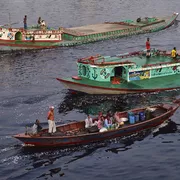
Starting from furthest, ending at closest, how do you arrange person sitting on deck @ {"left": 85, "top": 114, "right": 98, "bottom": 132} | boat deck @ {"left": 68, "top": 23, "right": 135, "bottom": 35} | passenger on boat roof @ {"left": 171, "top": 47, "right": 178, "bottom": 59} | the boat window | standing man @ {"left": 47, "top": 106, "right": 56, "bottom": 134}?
boat deck @ {"left": 68, "top": 23, "right": 135, "bottom": 35} < passenger on boat roof @ {"left": 171, "top": 47, "right": 178, "bottom": 59} < the boat window < person sitting on deck @ {"left": 85, "top": 114, "right": 98, "bottom": 132} < standing man @ {"left": 47, "top": 106, "right": 56, "bottom": 134}

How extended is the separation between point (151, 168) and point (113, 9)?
71.8 metres

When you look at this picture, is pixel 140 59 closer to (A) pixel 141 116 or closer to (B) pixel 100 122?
(A) pixel 141 116

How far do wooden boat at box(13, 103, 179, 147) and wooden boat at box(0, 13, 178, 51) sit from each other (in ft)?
100

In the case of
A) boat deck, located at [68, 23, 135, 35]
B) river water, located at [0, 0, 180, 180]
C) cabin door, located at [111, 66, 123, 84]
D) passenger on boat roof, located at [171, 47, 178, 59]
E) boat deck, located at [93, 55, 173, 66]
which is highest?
boat deck, located at [68, 23, 135, 35]

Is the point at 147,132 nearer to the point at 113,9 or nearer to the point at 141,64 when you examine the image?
the point at 141,64

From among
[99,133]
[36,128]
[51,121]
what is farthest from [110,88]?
[36,128]

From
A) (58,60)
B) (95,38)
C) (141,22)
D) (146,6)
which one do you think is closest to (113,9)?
(146,6)

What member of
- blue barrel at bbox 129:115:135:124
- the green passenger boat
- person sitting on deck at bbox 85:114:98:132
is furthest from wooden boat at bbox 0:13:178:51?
person sitting on deck at bbox 85:114:98:132

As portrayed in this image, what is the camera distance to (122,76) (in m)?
42.8

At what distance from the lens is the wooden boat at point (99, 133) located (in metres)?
30.4

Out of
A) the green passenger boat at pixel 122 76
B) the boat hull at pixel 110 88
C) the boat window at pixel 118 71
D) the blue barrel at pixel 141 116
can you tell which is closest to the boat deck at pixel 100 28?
the boat window at pixel 118 71

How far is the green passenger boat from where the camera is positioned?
136ft

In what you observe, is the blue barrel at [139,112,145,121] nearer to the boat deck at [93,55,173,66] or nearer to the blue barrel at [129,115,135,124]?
the blue barrel at [129,115,135,124]

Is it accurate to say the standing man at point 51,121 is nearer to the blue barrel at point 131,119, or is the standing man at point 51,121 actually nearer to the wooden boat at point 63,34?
the blue barrel at point 131,119
